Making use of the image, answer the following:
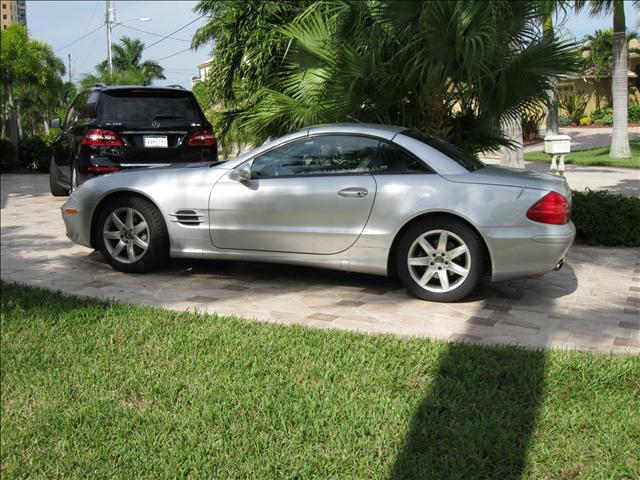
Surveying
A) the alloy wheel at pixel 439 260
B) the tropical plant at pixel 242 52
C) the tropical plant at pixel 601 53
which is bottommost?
the alloy wheel at pixel 439 260

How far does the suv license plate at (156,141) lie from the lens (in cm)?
913

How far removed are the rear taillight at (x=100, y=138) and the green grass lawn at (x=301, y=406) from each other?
447 cm

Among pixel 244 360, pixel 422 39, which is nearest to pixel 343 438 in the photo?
pixel 244 360

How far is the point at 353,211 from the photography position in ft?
19.3

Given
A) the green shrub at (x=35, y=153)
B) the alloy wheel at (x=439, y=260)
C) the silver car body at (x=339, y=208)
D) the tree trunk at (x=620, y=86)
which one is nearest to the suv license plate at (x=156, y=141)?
the silver car body at (x=339, y=208)

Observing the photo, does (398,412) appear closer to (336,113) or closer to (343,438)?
(343,438)

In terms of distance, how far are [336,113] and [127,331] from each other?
4.25 metres

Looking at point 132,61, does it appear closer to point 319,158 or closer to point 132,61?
point 132,61

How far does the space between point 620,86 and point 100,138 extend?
18.9 m

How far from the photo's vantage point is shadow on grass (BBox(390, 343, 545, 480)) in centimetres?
321

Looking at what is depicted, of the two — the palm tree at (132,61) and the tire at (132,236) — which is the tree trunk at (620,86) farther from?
the palm tree at (132,61)

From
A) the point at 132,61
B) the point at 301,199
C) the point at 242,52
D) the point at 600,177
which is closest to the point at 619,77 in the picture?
the point at 600,177

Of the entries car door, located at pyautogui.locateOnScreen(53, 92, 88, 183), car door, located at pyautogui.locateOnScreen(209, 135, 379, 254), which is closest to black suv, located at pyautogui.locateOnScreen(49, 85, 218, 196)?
car door, located at pyautogui.locateOnScreen(53, 92, 88, 183)

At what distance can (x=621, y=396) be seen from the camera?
12.6ft
